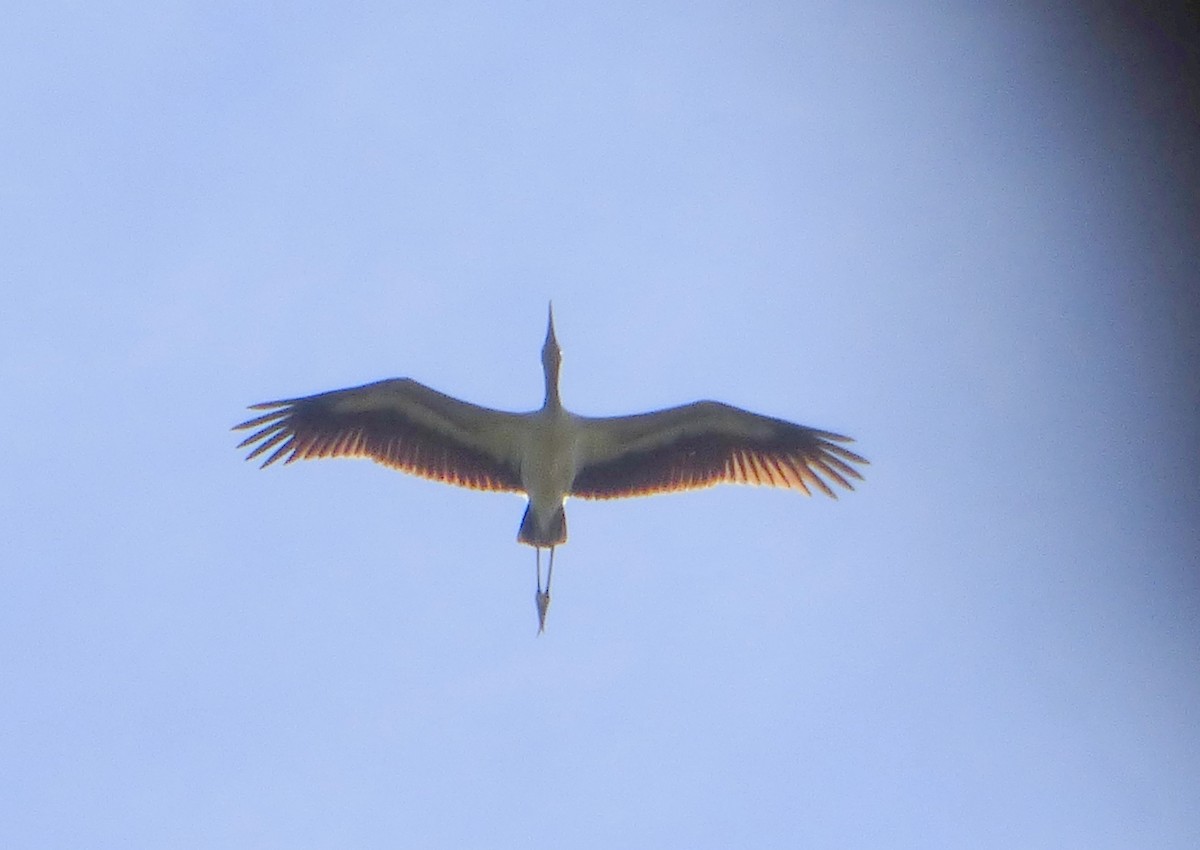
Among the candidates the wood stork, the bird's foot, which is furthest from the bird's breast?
the bird's foot

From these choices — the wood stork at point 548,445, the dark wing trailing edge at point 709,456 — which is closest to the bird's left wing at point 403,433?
the wood stork at point 548,445

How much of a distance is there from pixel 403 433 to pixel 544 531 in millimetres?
1352

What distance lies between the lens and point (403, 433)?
10.4 meters

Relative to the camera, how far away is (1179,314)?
0.91 metres

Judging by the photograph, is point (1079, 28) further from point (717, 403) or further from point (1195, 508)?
point (717, 403)

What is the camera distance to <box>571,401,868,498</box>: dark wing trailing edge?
1038 cm

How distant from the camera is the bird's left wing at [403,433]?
1032cm

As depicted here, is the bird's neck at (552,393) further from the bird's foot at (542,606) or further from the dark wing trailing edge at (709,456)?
the bird's foot at (542,606)

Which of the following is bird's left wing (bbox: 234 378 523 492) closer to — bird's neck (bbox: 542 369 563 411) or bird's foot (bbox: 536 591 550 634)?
bird's neck (bbox: 542 369 563 411)

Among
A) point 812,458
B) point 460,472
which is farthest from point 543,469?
point 812,458

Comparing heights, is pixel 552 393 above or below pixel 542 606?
above

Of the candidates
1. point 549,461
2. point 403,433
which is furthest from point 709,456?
point 403,433

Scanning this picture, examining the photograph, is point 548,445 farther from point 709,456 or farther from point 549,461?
point 709,456

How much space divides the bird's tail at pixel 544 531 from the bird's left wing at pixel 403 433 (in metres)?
Result: 0.29
